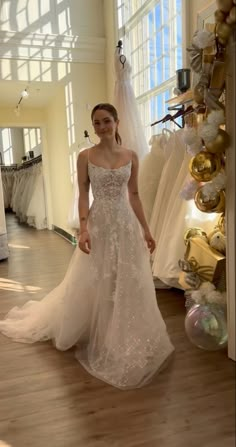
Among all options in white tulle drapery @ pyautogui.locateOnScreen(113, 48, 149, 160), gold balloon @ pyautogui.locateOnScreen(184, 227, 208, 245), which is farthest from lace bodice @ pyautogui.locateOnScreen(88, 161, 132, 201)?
white tulle drapery @ pyautogui.locateOnScreen(113, 48, 149, 160)

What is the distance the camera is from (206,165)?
193 centimetres

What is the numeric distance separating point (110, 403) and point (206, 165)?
1259 mm

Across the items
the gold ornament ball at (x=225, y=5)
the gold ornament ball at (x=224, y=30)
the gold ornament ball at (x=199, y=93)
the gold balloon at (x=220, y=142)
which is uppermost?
the gold ornament ball at (x=225, y=5)

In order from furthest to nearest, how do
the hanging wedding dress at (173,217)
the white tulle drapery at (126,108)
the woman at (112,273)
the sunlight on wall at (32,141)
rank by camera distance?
the sunlight on wall at (32,141) < the white tulle drapery at (126,108) < the hanging wedding dress at (173,217) < the woman at (112,273)

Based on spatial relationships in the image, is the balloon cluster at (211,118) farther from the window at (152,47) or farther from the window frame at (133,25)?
the window at (152,47)

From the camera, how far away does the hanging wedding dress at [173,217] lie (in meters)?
2.83

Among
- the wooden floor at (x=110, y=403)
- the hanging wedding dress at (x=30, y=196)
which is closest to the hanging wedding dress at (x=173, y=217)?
the wooden floor at (x=110, y=403)

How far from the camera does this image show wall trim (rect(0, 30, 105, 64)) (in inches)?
194

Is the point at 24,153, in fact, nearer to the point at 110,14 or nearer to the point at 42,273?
the point at 110,14

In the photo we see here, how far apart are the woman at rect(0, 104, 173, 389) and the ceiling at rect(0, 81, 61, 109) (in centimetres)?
375

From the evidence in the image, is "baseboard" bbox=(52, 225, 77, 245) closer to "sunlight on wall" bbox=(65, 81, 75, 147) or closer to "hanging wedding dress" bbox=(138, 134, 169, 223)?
"sunlight on wall" bbox=(65, 81, 75, 147)

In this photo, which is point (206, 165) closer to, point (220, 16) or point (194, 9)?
point (220, 16)

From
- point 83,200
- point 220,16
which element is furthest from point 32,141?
point 220,16

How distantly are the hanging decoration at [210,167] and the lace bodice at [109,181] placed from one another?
0.37 m
